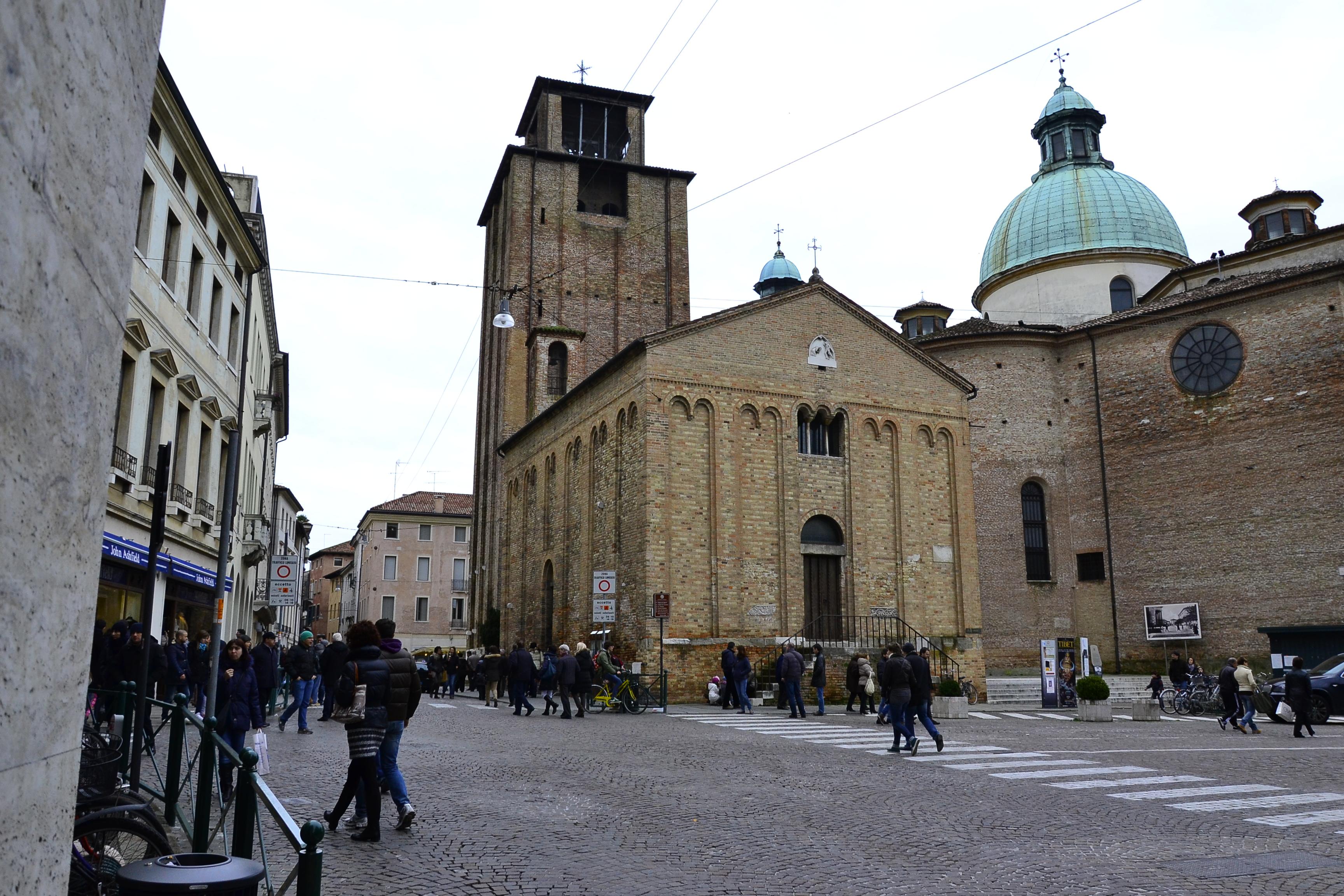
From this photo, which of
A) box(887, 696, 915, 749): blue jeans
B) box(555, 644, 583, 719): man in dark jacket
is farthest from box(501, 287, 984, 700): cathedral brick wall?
box(887, 696, 915, 749): blue jeans

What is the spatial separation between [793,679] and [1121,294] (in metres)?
27.6

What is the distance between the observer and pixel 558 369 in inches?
1474

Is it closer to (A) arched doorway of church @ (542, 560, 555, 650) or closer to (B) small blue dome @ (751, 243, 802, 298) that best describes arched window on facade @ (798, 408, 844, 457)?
(A) arched doorway of church @ (542, 560, 555, 650)

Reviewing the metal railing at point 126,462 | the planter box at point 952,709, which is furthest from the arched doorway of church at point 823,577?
the metal railing at point 126,462

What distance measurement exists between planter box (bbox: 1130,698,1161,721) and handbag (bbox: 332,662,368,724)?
57.9 feet

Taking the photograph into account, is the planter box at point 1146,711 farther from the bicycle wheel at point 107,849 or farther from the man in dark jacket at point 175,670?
the bicycle wheel at point 107,849

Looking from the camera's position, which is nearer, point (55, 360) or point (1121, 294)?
Answer: point (55, 360)

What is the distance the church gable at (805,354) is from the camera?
25.1m

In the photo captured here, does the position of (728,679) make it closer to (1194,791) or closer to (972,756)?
(972,756)

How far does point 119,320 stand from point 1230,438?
3429 cm

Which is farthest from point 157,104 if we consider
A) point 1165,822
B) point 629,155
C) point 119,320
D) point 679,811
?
point 629,155

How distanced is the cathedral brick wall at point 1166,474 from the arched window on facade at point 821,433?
34.6 feet

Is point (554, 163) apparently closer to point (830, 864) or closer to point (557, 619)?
point (557, 619)

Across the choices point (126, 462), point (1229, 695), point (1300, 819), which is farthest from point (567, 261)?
point (1300, 819)
